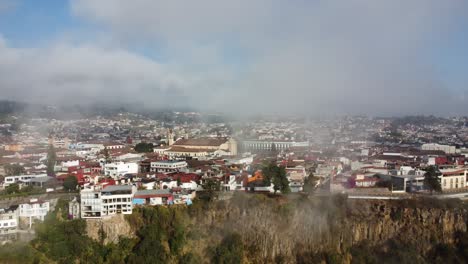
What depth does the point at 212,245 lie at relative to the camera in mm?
12906

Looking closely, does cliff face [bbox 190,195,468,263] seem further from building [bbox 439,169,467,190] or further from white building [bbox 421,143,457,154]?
white building [bbox 421,143,457,154]

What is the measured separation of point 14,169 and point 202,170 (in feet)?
24.3

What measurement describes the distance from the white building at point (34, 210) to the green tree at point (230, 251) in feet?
15.8

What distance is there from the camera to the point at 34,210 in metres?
12.5

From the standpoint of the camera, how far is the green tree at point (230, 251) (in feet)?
39.9

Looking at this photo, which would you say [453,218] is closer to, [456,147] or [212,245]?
[212,245]

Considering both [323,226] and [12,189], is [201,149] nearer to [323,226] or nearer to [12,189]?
[12,189]

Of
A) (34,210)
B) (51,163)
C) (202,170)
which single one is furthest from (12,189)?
(202,170)

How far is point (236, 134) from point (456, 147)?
16255 mm

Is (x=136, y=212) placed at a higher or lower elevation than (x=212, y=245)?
higher

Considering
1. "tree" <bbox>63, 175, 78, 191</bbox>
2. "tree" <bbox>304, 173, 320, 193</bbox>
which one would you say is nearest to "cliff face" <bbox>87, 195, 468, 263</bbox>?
"tree" <bbox>304, 173, 320, 193</bbox>

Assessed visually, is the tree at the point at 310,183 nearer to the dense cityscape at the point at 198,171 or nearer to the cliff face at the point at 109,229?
the dense cityscape at the point at 198,171

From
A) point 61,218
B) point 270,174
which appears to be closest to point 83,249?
point 61,218

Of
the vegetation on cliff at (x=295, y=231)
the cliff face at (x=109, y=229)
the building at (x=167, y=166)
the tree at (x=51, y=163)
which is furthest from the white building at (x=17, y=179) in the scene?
the cliff face at (x=109, y=229)
